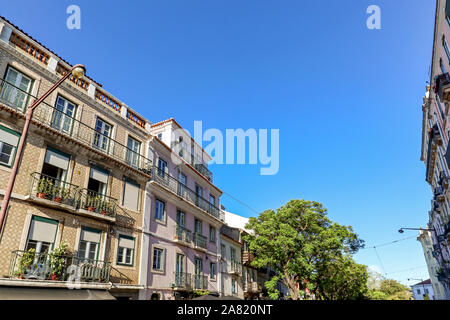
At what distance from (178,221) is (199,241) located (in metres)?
3.25

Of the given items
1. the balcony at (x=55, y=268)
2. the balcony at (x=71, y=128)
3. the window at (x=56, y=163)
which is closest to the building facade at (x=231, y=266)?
the balcony at (x=71, y=128)

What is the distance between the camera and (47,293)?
11125 mm

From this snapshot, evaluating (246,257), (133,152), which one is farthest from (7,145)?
(246,257)

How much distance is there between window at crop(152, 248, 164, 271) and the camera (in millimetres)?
18230

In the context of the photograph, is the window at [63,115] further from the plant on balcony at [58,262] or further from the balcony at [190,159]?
the balcony at [190,159]

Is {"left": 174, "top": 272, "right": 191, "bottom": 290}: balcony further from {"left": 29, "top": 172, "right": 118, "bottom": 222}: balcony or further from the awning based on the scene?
{"left": 29, "top": 172, "right": 118, "bottom": 222}: balcony

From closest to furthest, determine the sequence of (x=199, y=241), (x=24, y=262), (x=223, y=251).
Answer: (x=24, y=262) → (x=199, y=241) → (x=223, y=251)

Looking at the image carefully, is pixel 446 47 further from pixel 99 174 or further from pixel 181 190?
pixel 99 174

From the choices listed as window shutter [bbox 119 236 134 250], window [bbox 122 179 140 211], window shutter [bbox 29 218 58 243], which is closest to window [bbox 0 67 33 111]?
window shutter [bbox 29 218 58 243]

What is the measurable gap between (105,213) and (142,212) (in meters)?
3.18

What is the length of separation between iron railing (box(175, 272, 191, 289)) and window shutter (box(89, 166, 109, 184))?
28.5 feet

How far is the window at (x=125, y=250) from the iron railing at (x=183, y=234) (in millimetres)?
4509

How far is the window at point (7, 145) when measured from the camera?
1189cm
